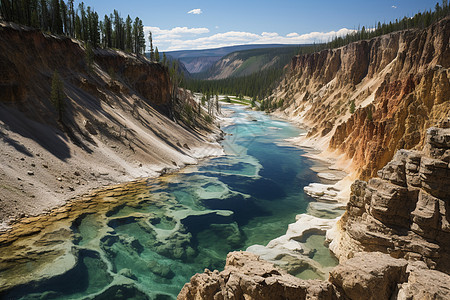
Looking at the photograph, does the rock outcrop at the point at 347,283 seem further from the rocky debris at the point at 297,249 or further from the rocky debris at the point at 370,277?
the rocky debris at the point at 297,249

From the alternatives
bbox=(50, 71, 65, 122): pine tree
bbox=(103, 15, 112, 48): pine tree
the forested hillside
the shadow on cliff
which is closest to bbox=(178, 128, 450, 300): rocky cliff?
the shadow on cliff

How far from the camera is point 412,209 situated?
1491cm

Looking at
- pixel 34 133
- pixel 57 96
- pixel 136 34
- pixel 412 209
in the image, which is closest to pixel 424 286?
pixel 412 209

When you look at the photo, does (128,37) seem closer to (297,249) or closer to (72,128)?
(72,128)

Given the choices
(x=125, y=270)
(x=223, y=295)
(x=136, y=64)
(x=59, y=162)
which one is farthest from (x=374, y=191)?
(x=136, y=64)

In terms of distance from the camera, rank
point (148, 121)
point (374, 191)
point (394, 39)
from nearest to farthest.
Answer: point (374, 191) < point (148, 121) < point (394, 39)

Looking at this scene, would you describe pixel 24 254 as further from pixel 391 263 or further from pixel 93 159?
pixel 391 263

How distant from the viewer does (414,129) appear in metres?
24.4

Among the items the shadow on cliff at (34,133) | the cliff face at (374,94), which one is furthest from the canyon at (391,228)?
the shadow on cliff at (34,133)

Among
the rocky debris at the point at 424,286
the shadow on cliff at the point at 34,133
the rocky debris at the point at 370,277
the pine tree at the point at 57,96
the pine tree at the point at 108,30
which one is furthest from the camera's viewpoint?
the pine tree at the point at 108,30

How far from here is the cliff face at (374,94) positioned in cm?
2514

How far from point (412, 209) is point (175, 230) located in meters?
17.2

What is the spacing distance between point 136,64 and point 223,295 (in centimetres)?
5755

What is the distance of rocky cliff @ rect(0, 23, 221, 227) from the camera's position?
27.4 metres
